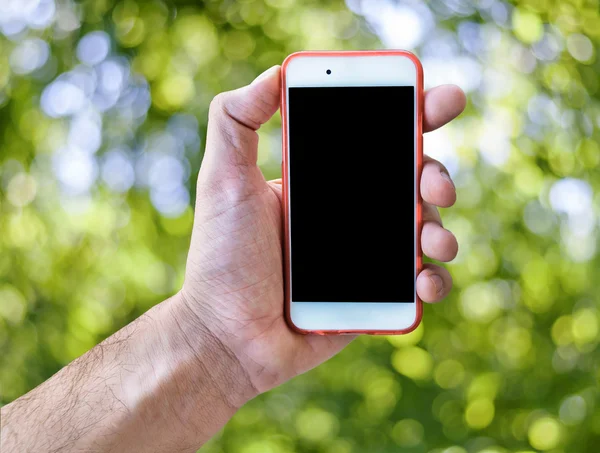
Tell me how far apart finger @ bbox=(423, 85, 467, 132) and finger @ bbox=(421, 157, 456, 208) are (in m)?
0.07

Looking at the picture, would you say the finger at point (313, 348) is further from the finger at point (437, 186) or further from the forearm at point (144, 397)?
the finger at point (437, 186)

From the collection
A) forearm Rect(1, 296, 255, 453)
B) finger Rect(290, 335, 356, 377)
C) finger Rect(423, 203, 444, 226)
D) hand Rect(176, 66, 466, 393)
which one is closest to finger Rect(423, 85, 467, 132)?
hand Rect(176, 66, 466, 393)

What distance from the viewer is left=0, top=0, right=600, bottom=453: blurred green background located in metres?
1.34

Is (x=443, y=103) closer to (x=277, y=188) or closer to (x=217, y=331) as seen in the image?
(x=277, y=188)

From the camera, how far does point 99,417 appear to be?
87cm

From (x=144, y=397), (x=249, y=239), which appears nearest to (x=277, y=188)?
(x=249, y=239)

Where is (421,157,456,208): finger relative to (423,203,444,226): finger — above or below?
above

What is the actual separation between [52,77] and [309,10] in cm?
67

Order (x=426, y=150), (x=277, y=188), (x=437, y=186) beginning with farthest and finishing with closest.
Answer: (x=426, y=150) < (x=277, y=188) < (x=437, y=186)

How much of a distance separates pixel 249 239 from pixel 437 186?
29 cm

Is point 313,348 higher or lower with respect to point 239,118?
lower

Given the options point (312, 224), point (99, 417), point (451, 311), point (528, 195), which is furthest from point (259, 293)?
point (528, 195)

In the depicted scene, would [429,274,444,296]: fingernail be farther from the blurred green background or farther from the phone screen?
the blurred green background

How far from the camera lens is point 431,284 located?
2.81 ft
